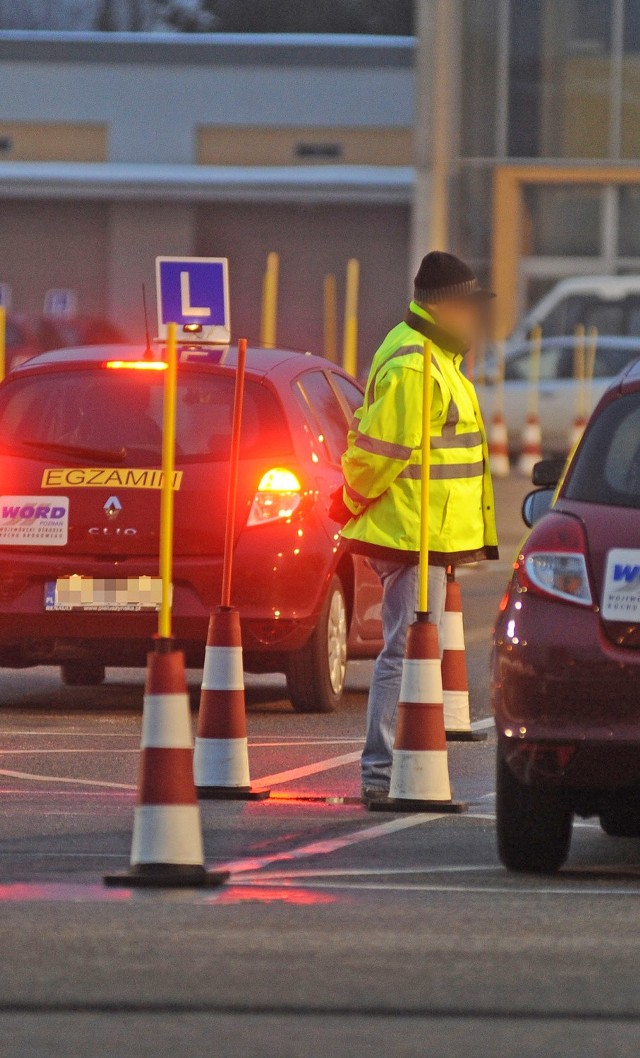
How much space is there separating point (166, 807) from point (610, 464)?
1578mm

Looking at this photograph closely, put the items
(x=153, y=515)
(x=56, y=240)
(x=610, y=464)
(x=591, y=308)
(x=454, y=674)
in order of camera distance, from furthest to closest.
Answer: (x=56, y=240) → (x=591, y=308) → (x=153, y=515) → (x=454, y=674) → (x=610, y=464)

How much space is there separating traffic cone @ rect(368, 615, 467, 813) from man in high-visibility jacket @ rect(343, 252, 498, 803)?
0.23m

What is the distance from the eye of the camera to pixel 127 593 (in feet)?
35.6

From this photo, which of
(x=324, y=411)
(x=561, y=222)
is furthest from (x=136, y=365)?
(x=561, y=222)

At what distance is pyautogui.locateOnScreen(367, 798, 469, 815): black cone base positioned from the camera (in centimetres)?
828

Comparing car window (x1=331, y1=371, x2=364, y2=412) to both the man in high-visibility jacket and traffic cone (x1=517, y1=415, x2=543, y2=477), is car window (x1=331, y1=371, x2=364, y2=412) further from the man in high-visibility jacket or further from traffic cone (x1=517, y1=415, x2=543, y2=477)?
traffic cone (x1=517, y1=415, x2=543, y2=477)

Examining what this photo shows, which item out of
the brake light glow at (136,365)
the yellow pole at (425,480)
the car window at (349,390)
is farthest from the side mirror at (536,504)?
the car window at (349,390)

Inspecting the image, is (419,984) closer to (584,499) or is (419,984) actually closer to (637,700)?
(637,700)

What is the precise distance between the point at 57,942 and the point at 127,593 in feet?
16.7

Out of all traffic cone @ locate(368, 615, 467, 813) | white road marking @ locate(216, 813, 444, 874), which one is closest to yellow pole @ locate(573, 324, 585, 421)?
traffic cone @ locate(368, 615, 467, 813)

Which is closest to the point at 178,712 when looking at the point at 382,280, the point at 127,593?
the point at 127,593

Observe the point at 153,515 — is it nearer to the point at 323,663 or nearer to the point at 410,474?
the point at 323,663

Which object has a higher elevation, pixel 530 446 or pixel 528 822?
pixel 528 822

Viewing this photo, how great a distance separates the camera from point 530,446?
31844 mm
